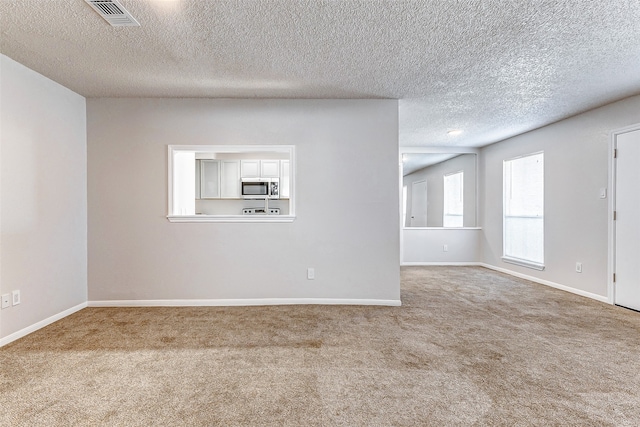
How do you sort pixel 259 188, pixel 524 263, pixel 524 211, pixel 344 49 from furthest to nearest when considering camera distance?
pixel 259 188
pixel 524 211
pixel 524 263
pixel 344 49

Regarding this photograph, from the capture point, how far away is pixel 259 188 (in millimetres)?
5742

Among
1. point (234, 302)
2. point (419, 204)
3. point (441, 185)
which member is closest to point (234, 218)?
point (234, 302)

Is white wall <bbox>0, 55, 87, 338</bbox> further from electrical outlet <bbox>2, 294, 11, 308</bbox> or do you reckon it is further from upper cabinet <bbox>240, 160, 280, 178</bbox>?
upper cabinet <bbox>240, 160, 280, 178</bbox>

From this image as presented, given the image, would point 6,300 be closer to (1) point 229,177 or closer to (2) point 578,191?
(1) point 229,177

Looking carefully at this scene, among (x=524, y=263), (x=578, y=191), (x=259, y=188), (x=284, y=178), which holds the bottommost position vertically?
(x=524, y=263)

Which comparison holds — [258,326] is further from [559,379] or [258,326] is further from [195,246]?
[559,379]

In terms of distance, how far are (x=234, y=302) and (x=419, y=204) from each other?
6.73 m

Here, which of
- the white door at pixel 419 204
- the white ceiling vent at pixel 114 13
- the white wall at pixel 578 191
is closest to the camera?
the white ceiling vent at pixel 114 13

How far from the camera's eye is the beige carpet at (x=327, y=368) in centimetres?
167

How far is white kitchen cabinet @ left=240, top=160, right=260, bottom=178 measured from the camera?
585 centimetres

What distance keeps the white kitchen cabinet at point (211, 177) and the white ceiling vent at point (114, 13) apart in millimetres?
3769

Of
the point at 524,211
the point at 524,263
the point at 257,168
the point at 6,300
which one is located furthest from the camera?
the point at 257,168

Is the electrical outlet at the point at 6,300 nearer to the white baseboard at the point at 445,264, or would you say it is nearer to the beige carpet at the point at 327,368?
the beige carpet at the point at 327,368

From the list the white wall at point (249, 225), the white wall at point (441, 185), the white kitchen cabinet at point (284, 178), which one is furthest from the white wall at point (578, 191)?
the white kitchen cabinet at point (284, 178)
